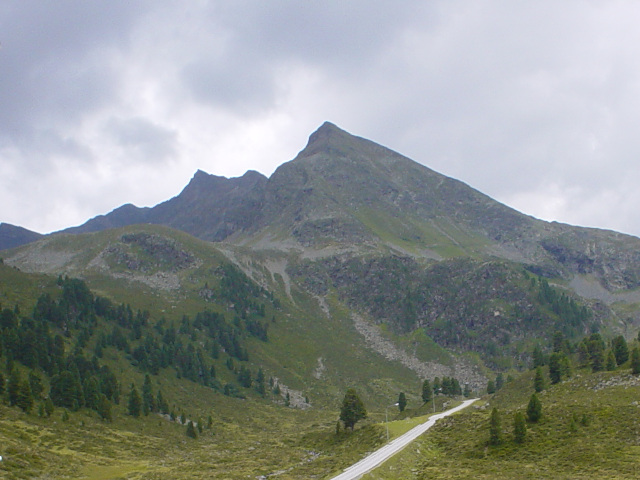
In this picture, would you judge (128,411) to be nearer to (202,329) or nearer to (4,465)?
(4,465)

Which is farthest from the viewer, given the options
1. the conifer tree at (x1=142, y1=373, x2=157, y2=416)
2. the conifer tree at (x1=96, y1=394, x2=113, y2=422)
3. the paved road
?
the conifer tree at (x1=142, y1=373, x2=157, y2=416)

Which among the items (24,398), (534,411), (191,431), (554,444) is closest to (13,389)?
(24,398)

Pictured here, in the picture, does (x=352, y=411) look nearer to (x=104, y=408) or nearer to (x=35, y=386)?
(x=104, y=408)

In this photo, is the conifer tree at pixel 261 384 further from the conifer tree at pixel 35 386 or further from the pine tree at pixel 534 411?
the pine tree at pixel 534 411

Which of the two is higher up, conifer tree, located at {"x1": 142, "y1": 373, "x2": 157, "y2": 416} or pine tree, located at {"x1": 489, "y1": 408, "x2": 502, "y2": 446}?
pine tree, located at {"x1": 489, "y1": 408, "x2": 502, "y2": 446}

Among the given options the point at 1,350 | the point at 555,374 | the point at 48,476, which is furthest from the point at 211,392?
the point at 555,374

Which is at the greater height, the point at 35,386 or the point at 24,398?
the point at 35,386

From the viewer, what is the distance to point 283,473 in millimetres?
62688

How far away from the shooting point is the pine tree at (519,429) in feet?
191

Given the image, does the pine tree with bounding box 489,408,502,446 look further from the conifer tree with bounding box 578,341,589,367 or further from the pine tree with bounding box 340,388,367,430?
the conifer tree with bounding box 578,341,589,367

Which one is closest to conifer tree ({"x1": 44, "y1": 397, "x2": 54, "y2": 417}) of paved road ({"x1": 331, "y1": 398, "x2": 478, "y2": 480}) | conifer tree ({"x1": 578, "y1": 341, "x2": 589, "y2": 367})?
paved road ({"x1": 331, "y1": 398, "x2": 478, "y2": 480})

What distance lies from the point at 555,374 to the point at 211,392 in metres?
112

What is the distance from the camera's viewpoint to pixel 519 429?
5847 cm

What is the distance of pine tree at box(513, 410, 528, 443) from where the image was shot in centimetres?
5812
